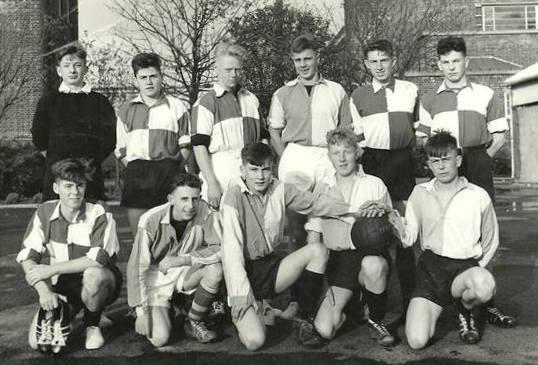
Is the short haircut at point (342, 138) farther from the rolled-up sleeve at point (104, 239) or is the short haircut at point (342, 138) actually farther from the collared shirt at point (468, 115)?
the rolled-up sleeve at point (104, 239)

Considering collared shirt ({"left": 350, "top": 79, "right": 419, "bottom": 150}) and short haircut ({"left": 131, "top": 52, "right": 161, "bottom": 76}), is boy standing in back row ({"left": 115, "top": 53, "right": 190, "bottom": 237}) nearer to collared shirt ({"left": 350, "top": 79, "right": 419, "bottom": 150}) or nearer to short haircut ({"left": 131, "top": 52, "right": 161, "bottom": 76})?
short haircut ({"left": 131, "top": 52, "right": 161, "bottom": 76})

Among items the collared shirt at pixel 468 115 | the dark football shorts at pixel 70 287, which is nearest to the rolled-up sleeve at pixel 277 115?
the collared shirt at pixel 468 115

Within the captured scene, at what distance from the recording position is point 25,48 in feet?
74.0

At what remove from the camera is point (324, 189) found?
4.98m

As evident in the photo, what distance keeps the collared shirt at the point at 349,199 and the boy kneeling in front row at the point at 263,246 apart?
0.08 m

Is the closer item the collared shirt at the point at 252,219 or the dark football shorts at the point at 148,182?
the collared shirt at the point at 252,219

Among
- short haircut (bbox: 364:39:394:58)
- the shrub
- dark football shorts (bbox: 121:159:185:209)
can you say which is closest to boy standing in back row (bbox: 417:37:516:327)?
short haircut (bbox: 364:39:394:58)

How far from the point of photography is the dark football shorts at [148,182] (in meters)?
5.42

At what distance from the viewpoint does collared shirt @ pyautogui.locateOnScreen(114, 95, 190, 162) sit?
544 cm

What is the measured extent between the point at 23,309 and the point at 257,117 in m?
2.61

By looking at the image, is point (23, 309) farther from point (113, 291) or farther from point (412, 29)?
point (412, 29)

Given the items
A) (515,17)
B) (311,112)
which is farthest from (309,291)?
(515,17)

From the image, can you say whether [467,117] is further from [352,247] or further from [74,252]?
[74,252]

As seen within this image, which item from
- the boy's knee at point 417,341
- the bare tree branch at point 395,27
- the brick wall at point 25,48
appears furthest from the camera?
the brick wall at point 25,48
